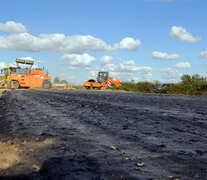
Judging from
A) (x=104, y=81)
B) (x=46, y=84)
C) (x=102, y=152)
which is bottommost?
(x=102, y=152)

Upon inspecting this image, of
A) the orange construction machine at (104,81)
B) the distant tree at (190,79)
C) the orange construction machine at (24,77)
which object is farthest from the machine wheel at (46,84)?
the distant tree at (190,79)

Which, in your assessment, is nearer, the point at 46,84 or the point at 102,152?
the point at 102,152

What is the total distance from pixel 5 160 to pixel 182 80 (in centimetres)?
2951

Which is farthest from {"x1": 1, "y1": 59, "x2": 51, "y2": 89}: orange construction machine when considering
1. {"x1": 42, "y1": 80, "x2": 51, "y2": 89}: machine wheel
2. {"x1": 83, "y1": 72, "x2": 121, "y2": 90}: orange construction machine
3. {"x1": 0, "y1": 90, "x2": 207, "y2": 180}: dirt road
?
{"x1": 0, "y1": 90, "x2": 207, "y2": 180}: dirt road

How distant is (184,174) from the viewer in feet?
7.32

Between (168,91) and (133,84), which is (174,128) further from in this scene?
(133,84)

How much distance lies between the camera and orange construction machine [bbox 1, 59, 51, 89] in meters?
29.8

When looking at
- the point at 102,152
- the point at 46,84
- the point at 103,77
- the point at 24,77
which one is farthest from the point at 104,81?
the point at 102,152

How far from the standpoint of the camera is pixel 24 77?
30484mm

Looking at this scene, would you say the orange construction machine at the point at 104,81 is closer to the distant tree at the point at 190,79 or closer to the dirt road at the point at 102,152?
the distant tree at the point at 190,79

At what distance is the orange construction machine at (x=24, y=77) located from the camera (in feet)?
97.8

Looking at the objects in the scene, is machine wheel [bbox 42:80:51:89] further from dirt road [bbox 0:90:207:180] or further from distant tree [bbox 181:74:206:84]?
dirt road [bbox 0:90:207:180]

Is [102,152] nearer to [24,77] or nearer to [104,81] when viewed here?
[24,77]

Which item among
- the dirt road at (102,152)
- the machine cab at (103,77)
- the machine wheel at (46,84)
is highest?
the machine cab at (103,77)
